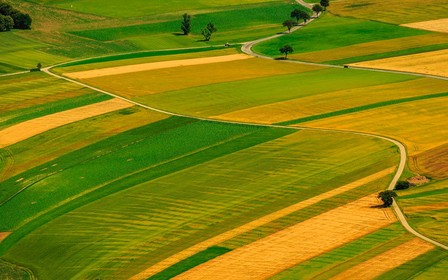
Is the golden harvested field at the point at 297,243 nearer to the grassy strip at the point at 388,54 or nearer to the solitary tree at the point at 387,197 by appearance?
the solitary tree at the point at 387,197

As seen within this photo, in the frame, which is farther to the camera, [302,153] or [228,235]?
[302,153]

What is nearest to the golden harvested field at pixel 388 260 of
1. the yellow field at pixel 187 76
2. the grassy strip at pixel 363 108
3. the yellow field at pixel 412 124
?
the yellow field at pixel 412 124

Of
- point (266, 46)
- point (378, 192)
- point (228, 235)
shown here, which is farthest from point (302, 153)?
point (266, 46)

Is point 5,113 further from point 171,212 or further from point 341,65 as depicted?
point 341,65

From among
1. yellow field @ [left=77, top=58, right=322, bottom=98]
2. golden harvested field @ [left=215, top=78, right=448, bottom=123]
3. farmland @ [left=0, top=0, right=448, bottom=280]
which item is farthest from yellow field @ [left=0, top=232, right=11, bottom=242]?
yellow field @ [left=77, top=58, right=322, bottom=98]

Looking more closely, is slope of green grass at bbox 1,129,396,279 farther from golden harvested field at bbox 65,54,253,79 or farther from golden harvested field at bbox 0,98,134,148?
golden harvested field at bbox 65,54,253,79

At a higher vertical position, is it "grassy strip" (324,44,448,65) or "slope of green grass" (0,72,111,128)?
"grassy strip" (324,44,448,65)

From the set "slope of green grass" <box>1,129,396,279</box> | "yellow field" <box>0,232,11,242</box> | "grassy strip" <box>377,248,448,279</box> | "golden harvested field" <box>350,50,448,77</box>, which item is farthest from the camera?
"golden harvested field" <box>350,50,448,77</box>
